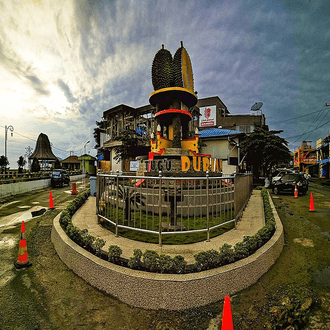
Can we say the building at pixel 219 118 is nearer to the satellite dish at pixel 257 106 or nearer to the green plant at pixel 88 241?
the satellite dish at pixel 257 106

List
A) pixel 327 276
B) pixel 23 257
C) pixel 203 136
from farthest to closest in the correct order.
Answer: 1. pixel 203 136
2. pixel 23 257
3. pixel 327 276

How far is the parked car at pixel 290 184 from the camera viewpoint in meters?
16.0

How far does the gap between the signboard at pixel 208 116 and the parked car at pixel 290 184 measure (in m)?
27.1

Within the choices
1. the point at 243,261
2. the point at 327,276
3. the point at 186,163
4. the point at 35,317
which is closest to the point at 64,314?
the point at 35,317

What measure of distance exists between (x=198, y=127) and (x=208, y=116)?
568 cm

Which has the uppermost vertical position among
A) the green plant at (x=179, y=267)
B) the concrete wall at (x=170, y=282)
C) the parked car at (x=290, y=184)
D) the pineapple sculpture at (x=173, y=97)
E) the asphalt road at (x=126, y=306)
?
the pineapple sculpture at (x=173, y=97)

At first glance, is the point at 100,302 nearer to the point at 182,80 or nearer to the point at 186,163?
the point at 186,163

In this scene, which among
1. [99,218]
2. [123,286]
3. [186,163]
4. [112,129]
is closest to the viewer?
[123,286]

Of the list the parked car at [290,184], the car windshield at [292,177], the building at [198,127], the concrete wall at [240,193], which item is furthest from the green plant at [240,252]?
the building at [198,127]

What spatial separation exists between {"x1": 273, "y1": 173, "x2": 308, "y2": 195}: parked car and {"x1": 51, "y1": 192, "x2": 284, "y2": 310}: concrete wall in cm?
1397

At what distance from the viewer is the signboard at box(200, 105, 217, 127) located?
137ft

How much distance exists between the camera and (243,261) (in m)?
3.99

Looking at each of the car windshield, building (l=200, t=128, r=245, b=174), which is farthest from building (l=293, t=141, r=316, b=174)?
the car windshield

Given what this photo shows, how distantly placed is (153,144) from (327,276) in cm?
1423
